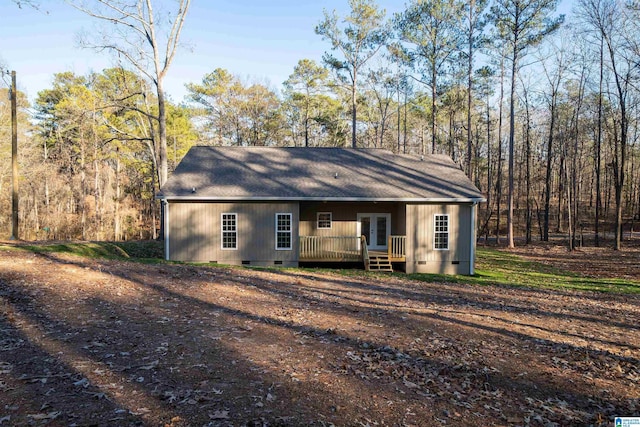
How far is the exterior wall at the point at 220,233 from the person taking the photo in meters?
15.3

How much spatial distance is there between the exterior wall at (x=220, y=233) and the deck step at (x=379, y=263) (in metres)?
3.18

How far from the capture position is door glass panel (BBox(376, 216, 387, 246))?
17406 mm

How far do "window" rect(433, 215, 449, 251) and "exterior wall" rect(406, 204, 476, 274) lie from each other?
0.12 meters

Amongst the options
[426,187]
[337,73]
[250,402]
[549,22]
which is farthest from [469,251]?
[337,73]

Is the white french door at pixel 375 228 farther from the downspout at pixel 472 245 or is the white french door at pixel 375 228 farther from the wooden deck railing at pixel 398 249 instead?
the downspout at pixel 472 245

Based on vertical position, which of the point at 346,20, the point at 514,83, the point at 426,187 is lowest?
the point at 426,187

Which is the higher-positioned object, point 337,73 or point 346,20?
point 346,20

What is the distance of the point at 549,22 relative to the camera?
22.5 meters

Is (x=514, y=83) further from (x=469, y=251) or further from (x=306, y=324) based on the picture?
(x=306, y=324)

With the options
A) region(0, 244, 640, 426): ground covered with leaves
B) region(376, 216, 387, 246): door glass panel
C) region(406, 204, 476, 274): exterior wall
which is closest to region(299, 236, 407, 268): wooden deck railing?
region(406, 204, 476, 274): exterior wall

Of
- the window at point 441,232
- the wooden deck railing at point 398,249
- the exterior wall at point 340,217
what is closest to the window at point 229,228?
the exterior wall at point 340,217

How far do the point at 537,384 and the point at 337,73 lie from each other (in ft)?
88.7

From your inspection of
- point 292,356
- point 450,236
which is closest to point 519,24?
point 450,236

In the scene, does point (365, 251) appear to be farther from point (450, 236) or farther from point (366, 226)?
point (450, 236)
